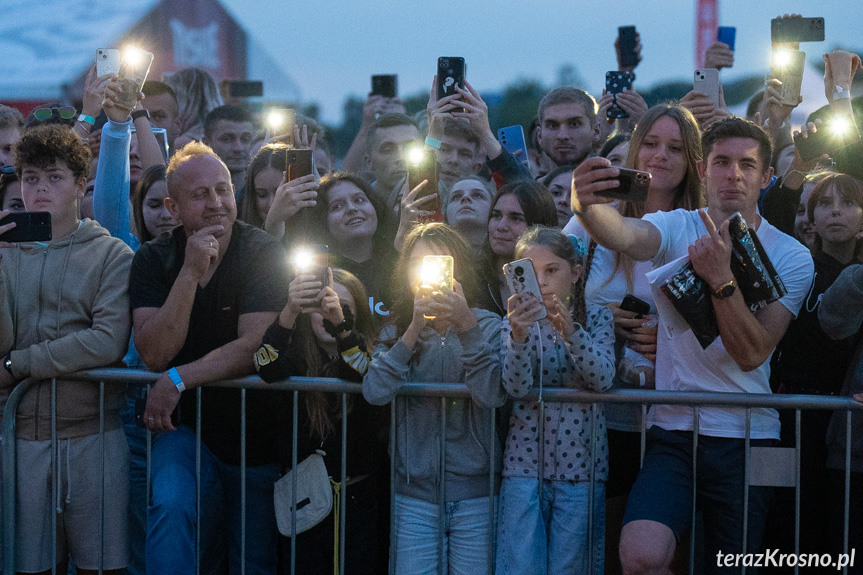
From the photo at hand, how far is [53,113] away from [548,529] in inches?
149

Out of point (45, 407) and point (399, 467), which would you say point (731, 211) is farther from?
point (45, 407)

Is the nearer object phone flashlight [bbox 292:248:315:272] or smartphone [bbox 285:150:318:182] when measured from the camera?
phone flashlight [bbox 292:248:315:272]

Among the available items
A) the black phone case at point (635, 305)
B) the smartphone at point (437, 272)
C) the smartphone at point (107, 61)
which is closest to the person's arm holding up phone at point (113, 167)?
the smartphone at point (107, 61)

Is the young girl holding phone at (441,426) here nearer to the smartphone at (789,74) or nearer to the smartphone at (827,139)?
the smartphone at (827,139)

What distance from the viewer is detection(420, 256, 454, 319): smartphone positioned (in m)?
3.95

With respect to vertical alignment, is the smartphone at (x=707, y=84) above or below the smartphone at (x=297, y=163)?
above

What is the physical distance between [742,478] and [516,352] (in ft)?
3.58

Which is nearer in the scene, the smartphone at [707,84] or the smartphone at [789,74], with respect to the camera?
the smartphone at [789,74]

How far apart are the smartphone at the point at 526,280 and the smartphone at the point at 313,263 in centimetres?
88

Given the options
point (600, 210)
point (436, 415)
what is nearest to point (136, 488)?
point (436, 415)

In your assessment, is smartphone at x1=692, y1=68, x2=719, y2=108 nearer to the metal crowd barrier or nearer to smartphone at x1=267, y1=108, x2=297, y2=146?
the metal crowd barrier

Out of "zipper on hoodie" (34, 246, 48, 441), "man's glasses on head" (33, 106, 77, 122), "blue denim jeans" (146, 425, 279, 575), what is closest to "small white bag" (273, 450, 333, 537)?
"blue denim jeans" (146, 425, 279, 575)

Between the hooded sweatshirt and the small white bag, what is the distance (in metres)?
0.91

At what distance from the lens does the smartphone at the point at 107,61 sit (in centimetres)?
520
